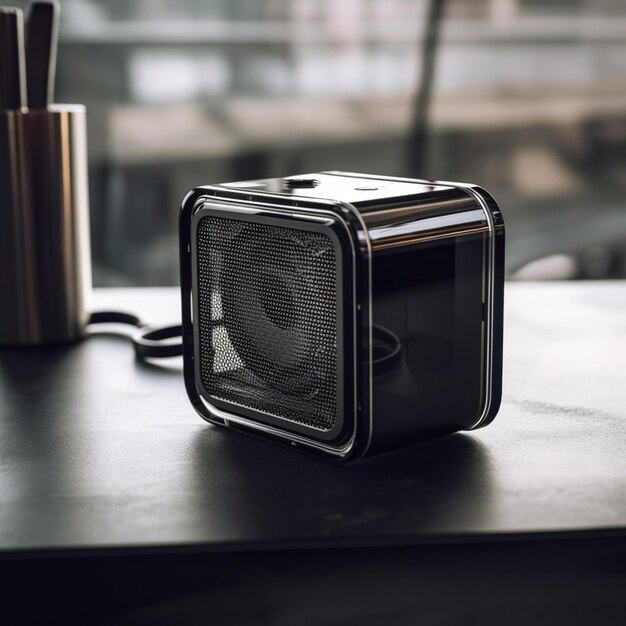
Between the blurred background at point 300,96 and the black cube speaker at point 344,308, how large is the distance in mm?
1701

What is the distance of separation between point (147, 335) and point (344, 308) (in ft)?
1.13

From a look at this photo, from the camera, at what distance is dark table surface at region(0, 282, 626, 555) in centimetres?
50

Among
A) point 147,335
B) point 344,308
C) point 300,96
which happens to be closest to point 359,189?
point 344,308

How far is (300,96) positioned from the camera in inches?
94.9

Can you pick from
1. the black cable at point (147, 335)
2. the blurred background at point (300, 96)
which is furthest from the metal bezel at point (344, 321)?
the blurred background at point (300, 96)

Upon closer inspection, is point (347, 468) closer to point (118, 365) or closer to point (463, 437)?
point (463, 437)

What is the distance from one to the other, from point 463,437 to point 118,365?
0.32 metres

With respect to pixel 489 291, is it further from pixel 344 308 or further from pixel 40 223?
pixel 40 223

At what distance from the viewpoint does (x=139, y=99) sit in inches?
92.9

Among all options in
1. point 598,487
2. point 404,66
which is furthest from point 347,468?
point 404,66

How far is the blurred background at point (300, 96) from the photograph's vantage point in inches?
90.2

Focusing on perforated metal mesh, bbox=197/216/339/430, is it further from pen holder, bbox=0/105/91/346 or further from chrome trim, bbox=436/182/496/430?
pen holder, bbox=0/105/91/346

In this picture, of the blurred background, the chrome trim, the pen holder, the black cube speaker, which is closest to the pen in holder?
the pen holder

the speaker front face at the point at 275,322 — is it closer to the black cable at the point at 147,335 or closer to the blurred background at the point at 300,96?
the black cable at the point at 147,335
